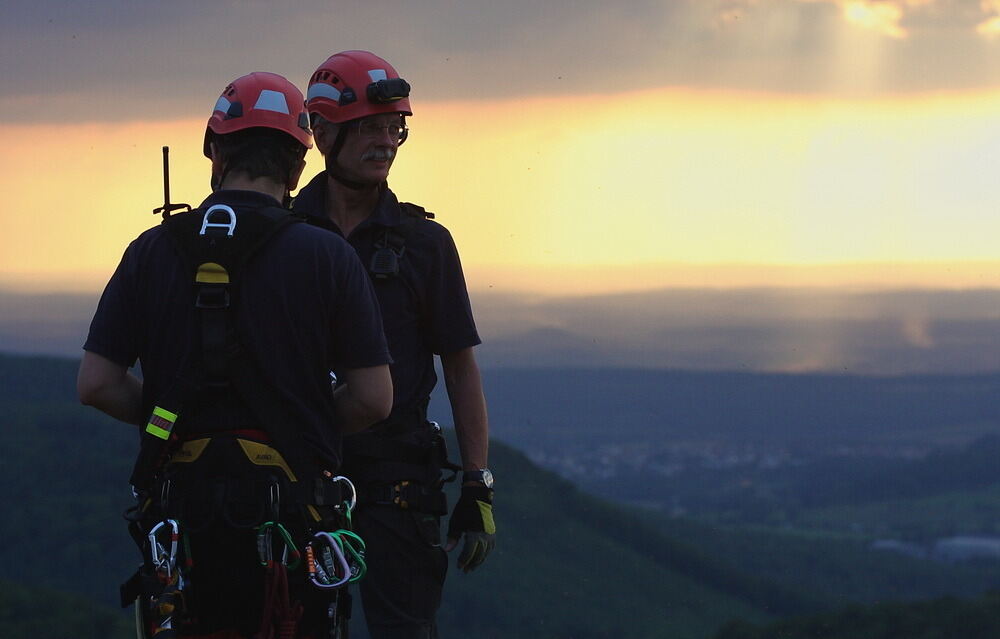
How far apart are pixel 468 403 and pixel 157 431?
255cm

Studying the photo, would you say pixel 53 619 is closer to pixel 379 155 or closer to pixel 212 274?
pixel 379 155

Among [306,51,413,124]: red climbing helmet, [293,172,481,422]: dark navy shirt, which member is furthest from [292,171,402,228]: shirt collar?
[306,51,413,124]: red climbing helmet

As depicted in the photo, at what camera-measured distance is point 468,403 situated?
9148 mm

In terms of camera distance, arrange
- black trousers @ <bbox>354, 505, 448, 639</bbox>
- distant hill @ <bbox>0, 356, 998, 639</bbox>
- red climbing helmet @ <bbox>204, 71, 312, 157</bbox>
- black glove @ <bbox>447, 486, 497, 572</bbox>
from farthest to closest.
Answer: distant hill @ <bbox>0, 356, 998, 639</bbox>, black glove @ <bbox>447, 486, 497, 572</bbox>, black trousers @ <bbox>354, 505, 448, 639</bbox>, red climbing helmet @ <bbox>204, 71, 312, 157</bbox>

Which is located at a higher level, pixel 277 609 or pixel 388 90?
pixel 388 90

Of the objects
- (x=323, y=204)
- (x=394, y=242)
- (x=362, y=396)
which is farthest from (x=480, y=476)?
(x=362, y=396)

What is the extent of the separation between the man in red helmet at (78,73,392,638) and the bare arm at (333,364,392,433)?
5cm

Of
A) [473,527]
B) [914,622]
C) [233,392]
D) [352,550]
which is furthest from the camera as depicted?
[914,622]

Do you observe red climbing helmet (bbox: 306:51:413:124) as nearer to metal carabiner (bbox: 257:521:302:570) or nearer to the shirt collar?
the shirt collar

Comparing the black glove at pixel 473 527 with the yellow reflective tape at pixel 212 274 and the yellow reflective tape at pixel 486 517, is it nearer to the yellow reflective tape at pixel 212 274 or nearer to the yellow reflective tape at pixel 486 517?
the yellow reflective tape at pixel 486 517

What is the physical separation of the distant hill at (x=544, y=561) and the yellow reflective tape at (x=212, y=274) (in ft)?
358

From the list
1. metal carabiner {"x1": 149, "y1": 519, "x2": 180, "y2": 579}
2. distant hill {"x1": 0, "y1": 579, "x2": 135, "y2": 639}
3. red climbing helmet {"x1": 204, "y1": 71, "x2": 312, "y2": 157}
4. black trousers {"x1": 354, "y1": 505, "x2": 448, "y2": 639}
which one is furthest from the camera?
distant hill {"x1": 0, "y1": 579, "x2": 135, "y2": 639}

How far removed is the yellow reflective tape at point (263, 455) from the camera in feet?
22.9

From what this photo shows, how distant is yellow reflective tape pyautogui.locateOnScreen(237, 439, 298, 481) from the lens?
6.99 metres
